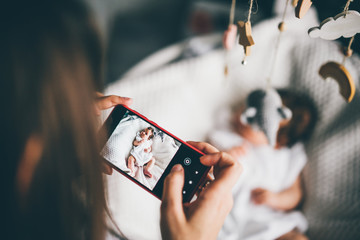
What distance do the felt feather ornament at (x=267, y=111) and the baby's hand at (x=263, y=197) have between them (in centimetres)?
22

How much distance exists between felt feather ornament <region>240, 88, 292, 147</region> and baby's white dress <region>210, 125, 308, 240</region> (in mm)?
171

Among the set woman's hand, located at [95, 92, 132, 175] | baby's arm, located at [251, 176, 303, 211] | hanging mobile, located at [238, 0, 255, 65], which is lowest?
baby's arm, located at [251, 176, 303, 211]

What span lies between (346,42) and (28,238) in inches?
21.8

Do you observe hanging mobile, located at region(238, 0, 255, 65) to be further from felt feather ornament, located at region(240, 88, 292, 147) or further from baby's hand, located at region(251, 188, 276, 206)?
baby's hand, located at region(251, 188, 276, 206)

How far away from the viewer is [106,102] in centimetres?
36

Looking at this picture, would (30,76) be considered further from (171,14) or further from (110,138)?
(171,14)

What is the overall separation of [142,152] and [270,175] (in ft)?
2.01

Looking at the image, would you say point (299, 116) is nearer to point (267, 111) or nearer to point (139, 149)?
point (267, 111)

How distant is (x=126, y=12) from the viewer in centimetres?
134

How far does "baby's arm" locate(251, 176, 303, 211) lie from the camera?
79 centimetres

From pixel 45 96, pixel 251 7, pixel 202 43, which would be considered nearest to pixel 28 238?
pixel 45 96

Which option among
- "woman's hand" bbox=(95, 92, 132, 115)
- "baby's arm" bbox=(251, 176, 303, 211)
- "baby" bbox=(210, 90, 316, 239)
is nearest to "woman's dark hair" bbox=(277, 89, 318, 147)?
"baby" bbox=(210, 90, 316, 239)

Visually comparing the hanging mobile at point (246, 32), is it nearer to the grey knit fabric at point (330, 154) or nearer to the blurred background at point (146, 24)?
the grey knit fabric at point (330, 154)

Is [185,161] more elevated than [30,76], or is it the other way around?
A: [30,76]
